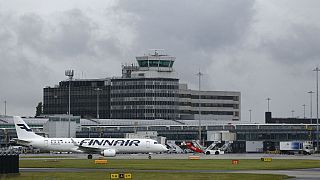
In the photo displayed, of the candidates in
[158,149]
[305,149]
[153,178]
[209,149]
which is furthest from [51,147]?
[153,178]

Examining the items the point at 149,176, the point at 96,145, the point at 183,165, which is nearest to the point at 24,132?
the point at 96,145

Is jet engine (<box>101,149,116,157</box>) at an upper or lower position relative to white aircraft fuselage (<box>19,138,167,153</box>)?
lower

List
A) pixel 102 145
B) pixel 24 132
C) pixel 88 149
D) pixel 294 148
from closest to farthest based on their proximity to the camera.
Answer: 1. pixel 88 149
2. pixel 102 145
3. pixel 24 132
4. pixel 294 148

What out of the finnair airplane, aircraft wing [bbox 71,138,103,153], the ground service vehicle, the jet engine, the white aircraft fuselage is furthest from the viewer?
the ground service vehicle

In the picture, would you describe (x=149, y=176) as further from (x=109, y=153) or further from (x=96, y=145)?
(x=96, y=145)

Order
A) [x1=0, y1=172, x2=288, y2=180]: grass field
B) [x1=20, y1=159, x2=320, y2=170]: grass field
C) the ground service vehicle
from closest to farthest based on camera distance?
[x1=0, y1=172, x2=288, y2=180]: grass field < [x1=20, y1=159, x2=320, y2=170]: grass field < the ground service vehicle

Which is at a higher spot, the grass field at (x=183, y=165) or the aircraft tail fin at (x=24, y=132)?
the aircraft tail fin at (x=24, y=132)

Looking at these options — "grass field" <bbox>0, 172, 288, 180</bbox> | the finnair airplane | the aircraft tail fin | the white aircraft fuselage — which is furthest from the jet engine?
"grass field" <bbox>0, 172, 288, 180</bbox>

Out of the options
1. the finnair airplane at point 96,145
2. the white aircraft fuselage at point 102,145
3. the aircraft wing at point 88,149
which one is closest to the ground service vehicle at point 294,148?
the finnair airplane at point 96,145

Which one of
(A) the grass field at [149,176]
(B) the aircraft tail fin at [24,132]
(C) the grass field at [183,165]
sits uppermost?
(B) the aircraft tail fin at [24,132]

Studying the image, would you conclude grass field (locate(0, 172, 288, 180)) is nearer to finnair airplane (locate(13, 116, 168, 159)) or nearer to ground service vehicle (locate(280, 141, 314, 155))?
finnair airplane (locate(13, 116, 168, 159))

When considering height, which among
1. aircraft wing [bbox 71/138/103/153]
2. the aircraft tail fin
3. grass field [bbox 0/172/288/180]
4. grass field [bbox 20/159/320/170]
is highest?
the aircraft tail fin

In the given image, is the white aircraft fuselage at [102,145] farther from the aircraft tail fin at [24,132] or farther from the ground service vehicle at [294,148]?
the ground service vehicle at [294,148]

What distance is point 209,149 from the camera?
190375 mm
